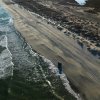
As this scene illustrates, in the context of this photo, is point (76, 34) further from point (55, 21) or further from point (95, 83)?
point (95, 83)

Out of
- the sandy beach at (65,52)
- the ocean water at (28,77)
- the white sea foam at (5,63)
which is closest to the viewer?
the ocean water at (28,77)

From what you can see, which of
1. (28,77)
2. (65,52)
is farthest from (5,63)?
(65,52)

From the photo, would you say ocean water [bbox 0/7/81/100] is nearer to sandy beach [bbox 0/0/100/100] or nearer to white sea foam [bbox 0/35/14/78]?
white sea foam [bbox 0/35/14/78]

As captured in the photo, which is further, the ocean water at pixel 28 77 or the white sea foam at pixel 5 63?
the white sea foam at pixel 5 63

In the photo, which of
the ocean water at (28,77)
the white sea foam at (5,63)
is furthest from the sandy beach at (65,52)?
the white sea foam at (5,63)

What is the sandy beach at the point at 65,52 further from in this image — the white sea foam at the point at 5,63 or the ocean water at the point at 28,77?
the white sea foam at the point at 5,63

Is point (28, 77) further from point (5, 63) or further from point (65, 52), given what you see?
point (65, 52)
